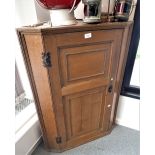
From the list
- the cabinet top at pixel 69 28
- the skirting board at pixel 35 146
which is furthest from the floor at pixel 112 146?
the cabinet top at pixel 69 28

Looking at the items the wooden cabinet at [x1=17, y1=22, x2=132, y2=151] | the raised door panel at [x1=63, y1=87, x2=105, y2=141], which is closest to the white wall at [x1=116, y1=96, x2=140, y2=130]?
the wooden cabinet at [x1=17, y1=22, x2=132, y2=151]

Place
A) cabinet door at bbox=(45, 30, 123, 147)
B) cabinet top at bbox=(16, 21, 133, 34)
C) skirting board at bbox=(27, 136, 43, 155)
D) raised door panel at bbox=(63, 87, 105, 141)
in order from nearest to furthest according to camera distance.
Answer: cabinet top at bbox=(16, 21, 133, 34) → cabinet door at bbox=(45, 30, 123, 147) → raised door panel at bbox=(63, 87, 105, 141) → skirting board at bbox=(27, 136, 43, 155)

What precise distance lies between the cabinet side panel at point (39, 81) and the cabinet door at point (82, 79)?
0.17 ft

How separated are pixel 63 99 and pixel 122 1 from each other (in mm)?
889

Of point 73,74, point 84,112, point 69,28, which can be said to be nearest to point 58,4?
point 69,28

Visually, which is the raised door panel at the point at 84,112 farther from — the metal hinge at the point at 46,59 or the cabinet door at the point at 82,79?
the metal hinge at the point at 46,59

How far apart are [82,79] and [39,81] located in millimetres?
332

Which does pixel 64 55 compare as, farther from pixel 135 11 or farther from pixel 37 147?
pixel 37 147

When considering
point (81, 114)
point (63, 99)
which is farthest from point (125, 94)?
point (63, 99)

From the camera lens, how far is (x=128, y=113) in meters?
1.75

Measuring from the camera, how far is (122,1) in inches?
45.9

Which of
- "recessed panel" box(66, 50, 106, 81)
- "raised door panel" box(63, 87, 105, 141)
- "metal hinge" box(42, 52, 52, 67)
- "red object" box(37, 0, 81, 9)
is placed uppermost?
"red object" box(37, 0, 81, 9)

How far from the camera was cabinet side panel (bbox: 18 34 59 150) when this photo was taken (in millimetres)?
998

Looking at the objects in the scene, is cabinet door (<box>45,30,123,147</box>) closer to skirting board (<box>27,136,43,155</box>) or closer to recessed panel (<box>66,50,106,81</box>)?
recessed panel (<box>66,50,106,81</box>)
